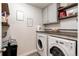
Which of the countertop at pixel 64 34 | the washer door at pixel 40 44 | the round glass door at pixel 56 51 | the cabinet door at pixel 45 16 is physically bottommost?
the round glass door at pixel 56 51

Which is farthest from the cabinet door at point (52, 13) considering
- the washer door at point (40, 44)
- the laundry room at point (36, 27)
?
the washer door at point (40, 44)

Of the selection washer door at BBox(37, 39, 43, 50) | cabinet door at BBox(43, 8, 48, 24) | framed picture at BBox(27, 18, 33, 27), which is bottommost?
washer door at BBox(37, 39, 43, 50)

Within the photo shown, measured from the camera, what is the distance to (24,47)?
106cm

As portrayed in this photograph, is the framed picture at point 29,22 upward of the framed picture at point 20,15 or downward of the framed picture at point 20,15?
downward

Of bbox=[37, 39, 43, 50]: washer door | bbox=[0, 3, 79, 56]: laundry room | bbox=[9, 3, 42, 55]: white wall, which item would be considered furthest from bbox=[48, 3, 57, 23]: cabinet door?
bbox=[37, 39, 43, 50]: washer door

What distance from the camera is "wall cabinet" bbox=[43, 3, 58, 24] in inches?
40.8

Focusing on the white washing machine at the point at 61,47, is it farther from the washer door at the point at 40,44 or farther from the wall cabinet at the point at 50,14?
the wall cabinet at the point at 50,14

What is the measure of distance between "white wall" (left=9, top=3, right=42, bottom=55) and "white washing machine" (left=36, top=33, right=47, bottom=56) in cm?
7

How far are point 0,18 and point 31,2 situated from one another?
374mm

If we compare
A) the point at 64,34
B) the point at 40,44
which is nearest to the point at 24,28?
the point at 40,44

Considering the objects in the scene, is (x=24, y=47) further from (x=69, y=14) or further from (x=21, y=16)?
(x=69, y=14)

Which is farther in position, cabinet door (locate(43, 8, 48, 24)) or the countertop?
cabinet door (locate(43, 8, 48, 24))

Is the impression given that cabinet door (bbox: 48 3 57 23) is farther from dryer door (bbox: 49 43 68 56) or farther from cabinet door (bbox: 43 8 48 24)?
dryer door (bbox: 49 43 68 56)

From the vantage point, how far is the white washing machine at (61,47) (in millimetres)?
897
